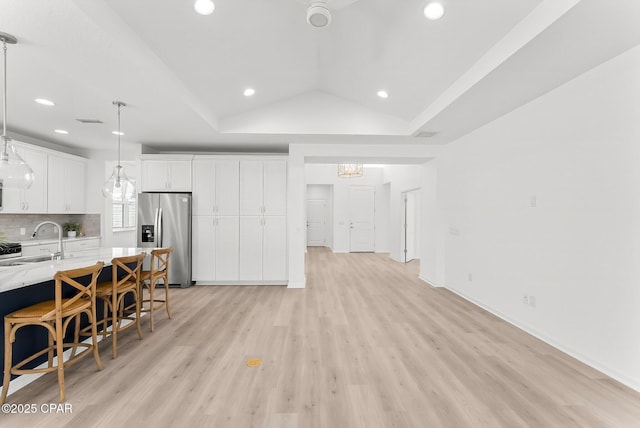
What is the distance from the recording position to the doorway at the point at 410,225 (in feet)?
26.3

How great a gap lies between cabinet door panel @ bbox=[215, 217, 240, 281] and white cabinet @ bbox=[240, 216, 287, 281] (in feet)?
0.36

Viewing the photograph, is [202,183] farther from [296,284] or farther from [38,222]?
[38,222]

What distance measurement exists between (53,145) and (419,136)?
261 inches

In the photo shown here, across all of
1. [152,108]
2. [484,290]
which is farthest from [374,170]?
[152,108]

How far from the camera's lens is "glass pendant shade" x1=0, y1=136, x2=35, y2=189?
219 cm

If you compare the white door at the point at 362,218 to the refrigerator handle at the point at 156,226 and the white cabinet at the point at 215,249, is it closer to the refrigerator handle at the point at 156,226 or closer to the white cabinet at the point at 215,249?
the white cabinet at the point at 215,249

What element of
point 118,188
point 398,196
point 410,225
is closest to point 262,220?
point 118,188

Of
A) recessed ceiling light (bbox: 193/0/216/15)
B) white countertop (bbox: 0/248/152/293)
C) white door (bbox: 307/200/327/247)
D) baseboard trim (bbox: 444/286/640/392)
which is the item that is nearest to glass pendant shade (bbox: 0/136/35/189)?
white countertop (bbox: 0/248/152/293)

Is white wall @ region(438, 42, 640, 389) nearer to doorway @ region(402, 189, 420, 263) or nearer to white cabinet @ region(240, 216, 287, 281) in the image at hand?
white cabinet @ region(240, 216, 287, 281)

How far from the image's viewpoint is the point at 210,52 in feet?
9.82

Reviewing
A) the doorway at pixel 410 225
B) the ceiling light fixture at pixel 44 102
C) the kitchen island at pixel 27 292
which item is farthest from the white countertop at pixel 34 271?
the doorway at pixel 410 225

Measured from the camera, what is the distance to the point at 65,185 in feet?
17.0

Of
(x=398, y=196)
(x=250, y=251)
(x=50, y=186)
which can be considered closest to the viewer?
(x=50, y=186)

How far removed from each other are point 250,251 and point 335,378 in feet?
11.0
